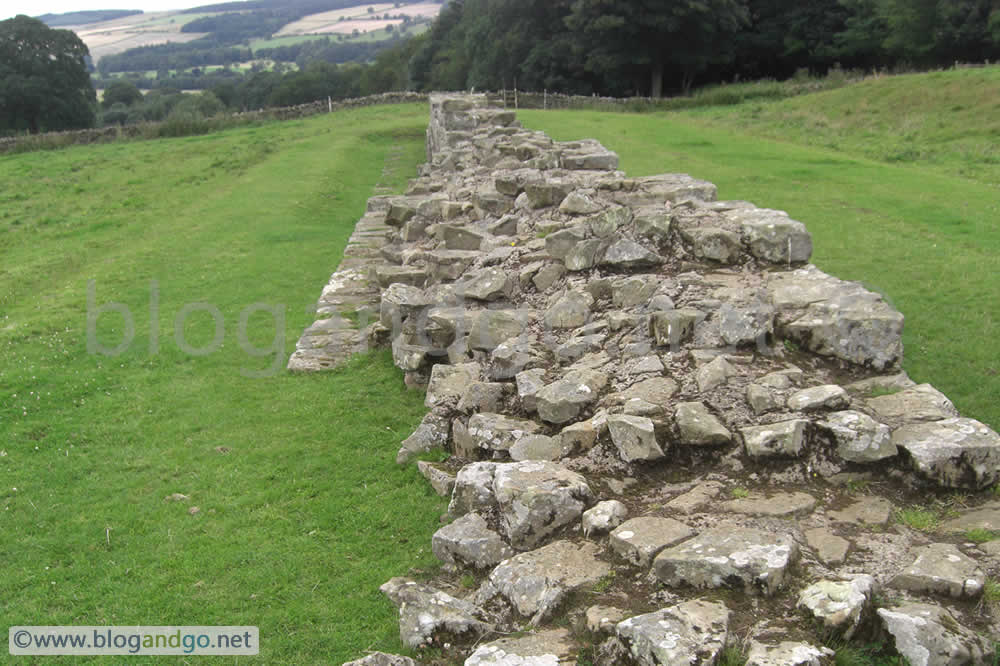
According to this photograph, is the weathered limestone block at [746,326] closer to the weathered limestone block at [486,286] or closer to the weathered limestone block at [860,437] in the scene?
the weathered limestone block at [860,437]

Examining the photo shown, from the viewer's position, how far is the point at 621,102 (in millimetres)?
39875

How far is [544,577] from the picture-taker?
15.1 feet

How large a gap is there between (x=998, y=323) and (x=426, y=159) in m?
19.6

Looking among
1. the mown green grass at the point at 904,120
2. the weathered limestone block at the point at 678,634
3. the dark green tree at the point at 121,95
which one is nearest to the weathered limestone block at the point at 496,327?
the weathered limestone block at the point at 678,634

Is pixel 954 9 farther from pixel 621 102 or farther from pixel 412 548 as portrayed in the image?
pixel 412 548

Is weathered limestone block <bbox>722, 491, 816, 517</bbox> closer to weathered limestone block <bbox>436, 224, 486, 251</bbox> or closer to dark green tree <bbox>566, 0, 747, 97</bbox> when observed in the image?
weathered limestone block <bbox>436, 224, 486, 251</bbox>

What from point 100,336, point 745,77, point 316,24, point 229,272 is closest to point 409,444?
point 100,336

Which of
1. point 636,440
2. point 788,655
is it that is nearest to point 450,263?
point 636,440

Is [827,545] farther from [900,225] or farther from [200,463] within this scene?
[900,225]

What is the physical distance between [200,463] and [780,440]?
16.7 feet

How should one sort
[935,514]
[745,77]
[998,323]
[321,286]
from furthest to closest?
1. [745,77]
2. [321,286]
3. [998,323]
4. [935,514]

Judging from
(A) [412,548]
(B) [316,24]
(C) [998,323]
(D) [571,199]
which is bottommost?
(A) [412,548]

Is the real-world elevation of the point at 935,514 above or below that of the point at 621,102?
below

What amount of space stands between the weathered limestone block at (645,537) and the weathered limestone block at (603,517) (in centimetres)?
8
